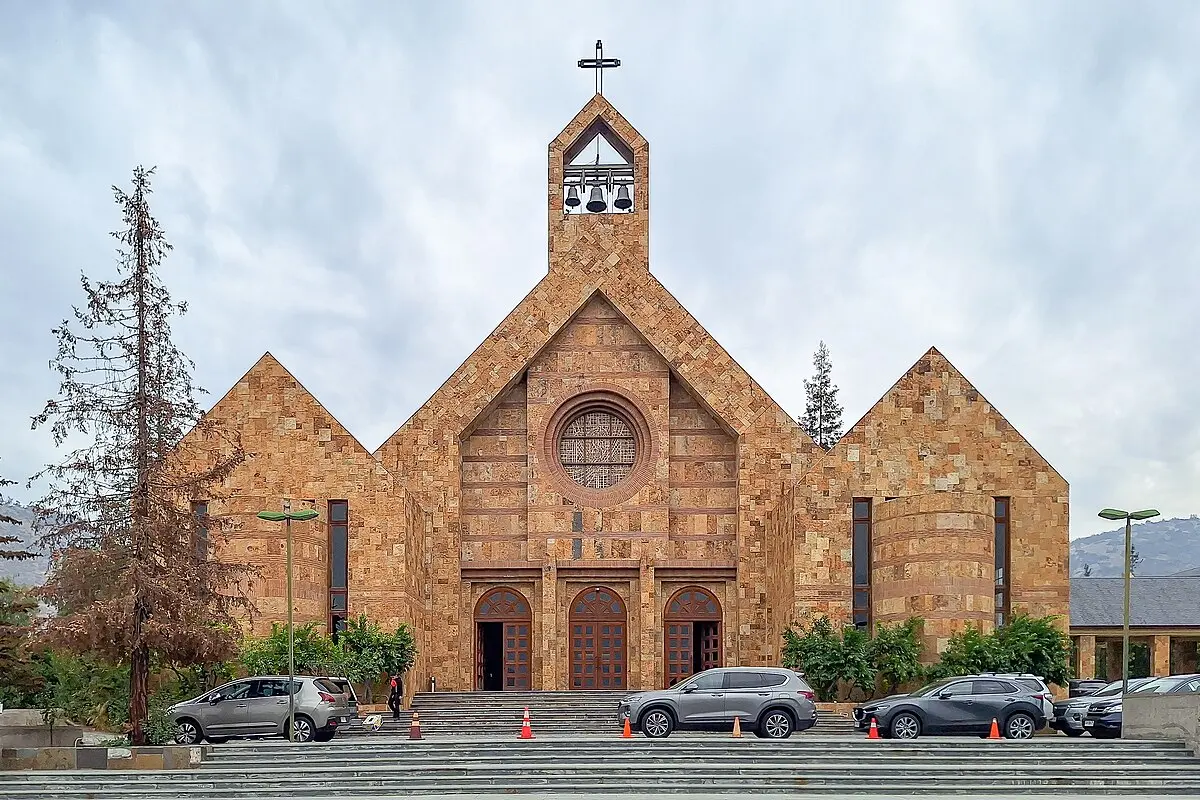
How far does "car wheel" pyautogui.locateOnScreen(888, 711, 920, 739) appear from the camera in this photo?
28.1 metres

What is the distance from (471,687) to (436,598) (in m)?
2.65

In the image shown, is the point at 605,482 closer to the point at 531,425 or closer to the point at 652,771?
the point at 531,425

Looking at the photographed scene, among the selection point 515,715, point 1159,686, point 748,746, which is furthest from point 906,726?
→ point 515,715

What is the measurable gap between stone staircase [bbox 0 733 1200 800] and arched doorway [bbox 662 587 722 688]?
42.7 feet

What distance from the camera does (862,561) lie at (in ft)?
117

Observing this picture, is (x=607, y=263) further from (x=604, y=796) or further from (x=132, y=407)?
(x=604, y=796)

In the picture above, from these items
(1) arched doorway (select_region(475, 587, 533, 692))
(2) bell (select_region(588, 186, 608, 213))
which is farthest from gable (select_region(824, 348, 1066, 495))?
(1) arched doorway (select_region(475, 587, 533, 692))

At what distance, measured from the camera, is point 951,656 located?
3206cm

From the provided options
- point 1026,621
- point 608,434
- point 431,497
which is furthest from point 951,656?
point 431,497

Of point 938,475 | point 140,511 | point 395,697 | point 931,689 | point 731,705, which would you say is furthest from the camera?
point 938,475

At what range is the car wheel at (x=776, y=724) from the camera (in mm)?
27875

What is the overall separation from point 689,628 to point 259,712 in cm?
1433

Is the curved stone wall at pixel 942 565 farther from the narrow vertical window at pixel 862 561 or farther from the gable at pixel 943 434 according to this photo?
the gable at pixel 943 434

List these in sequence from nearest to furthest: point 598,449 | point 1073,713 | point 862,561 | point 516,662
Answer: point 1073,713 → point 862,561 → point 516,662 → point 598,449
